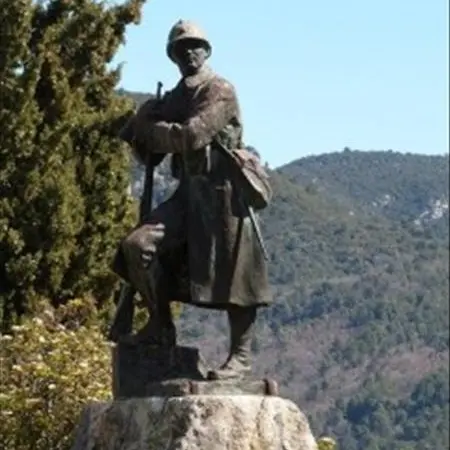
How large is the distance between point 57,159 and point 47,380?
5174 millimetres

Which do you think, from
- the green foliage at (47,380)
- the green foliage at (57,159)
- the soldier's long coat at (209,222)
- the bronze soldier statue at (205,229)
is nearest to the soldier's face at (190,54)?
the bronze soldier statue at (205,229)

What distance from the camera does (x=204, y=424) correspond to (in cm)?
1155

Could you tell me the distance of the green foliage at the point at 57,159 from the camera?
23188 mm

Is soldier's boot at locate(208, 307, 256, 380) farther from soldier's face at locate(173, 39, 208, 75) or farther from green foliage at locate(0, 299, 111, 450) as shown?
green foliage at locate(0, 299, 111, 450)

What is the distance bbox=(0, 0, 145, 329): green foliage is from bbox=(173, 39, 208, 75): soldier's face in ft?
35.1

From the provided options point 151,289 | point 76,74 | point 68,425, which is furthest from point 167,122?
point 76,74

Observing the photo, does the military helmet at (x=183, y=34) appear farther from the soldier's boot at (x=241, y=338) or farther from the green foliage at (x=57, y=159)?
the green foliage at (x=57, y=159)

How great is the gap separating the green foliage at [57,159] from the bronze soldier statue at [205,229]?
35.2 ft

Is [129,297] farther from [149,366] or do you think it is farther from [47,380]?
[47,380]

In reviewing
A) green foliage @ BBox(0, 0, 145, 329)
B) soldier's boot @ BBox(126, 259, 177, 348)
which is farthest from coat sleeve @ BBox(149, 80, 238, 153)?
green foliage @ BBox(0, 0, 145, 329)

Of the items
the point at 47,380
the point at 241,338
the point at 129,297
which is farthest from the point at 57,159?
the point at 241,338

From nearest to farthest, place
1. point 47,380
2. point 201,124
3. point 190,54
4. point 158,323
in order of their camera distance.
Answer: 1. point 201,124
2. point 158,323
3. point 190,54
4. point 47,380

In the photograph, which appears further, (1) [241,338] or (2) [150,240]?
(1) [241,338]

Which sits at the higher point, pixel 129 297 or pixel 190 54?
pixel 190 54
